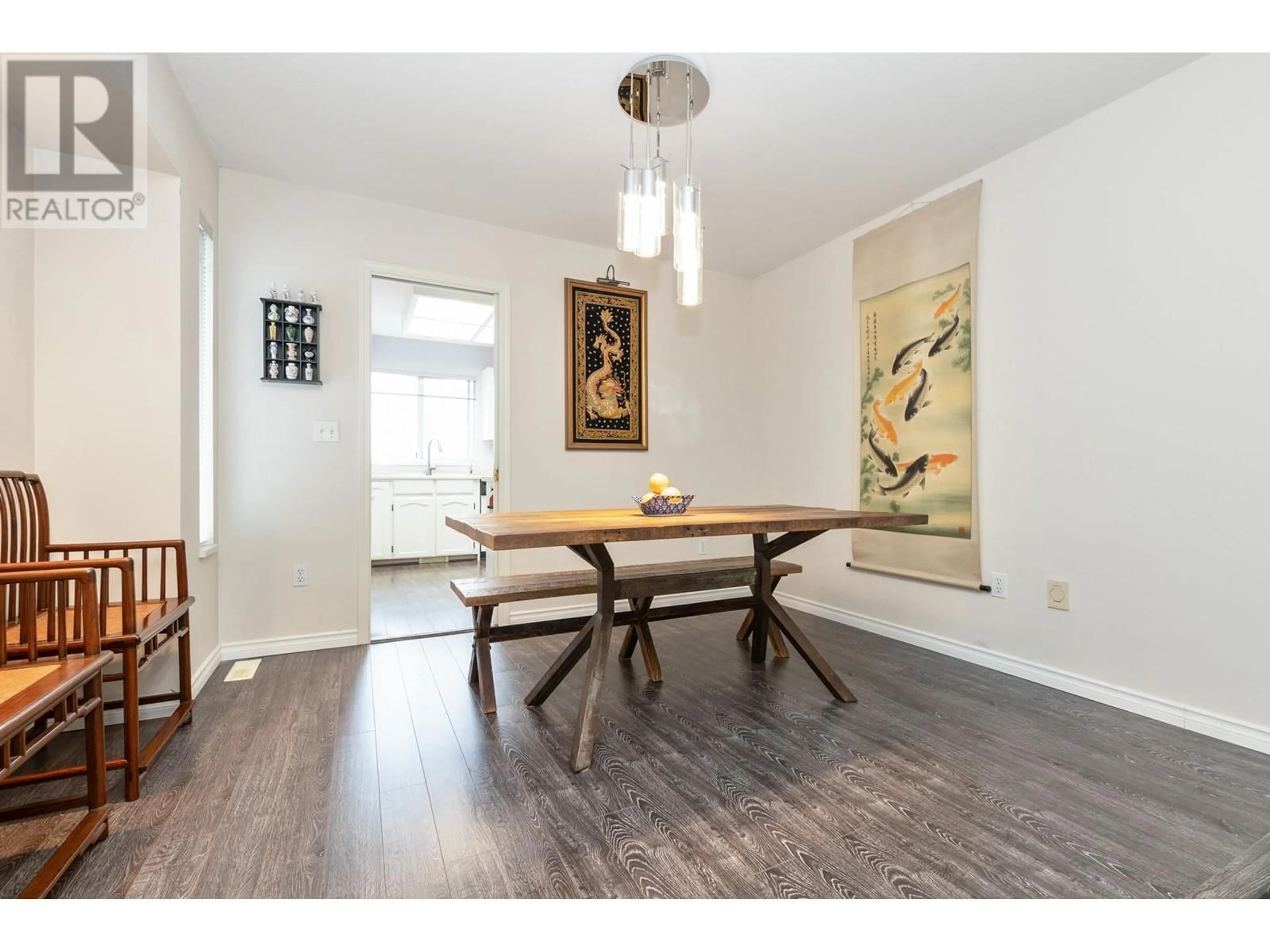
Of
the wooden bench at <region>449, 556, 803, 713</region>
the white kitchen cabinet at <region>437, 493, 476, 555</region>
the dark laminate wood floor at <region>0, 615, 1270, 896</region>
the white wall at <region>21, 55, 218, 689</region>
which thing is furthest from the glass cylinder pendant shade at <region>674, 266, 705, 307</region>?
the white kitchen cabinet at <region>437, 493, 476, 555</region>

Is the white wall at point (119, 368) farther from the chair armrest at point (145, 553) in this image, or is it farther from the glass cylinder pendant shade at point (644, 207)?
the glass cylinder pendant shade at point (644, 207)

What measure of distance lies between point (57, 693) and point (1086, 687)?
10.8 ft

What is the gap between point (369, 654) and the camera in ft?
9.62

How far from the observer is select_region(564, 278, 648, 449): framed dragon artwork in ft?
12.0

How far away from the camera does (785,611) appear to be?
8.23 ft

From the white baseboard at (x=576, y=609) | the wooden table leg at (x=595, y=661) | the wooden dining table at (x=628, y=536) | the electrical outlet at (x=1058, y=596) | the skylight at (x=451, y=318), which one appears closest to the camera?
the wooden dining table at (x=628, y=536)

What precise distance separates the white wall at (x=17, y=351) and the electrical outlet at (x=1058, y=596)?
401cm

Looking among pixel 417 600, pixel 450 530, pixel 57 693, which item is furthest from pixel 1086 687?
pixel 450 530

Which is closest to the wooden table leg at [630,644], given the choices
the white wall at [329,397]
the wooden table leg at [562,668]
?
the wooden table leg at [562,668]

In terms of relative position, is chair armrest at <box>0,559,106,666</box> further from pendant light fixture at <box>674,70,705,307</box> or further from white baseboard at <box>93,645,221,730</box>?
pendant light fixture at <box>674,70,705,307</box>

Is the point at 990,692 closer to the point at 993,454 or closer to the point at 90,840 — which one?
the point at 993,454

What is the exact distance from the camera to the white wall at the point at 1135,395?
1937 millimetres

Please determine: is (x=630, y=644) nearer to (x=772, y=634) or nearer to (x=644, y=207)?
(x=772, y=634)

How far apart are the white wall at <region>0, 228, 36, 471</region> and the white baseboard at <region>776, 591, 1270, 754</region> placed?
12.8 ft
